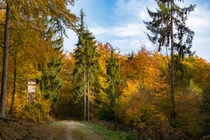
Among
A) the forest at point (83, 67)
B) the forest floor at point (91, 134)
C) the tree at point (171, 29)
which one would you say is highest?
the tree at point (171, 29)

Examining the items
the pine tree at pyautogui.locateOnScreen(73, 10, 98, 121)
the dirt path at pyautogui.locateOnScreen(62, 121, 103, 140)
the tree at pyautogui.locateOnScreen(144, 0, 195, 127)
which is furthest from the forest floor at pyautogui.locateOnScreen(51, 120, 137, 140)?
the pine tree at pyautogui.locateOnScreen(73, 10, 98, 121)

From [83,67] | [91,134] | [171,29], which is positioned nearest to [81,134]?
[91,134]

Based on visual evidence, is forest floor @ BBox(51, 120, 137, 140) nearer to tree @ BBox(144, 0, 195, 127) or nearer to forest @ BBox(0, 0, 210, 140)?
A: forest @ BBox(0, 0, 210, 140)

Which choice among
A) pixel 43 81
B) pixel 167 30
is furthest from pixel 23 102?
pixel 167 30

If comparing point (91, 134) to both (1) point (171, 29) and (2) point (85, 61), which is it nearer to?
(1) point (171, 29)

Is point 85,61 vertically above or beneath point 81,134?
above

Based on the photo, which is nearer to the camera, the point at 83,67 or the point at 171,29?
the point at 171,29

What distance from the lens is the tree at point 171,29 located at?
12659mm

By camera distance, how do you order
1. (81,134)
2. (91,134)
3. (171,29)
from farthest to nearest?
(171,29), (91,134), (81,134)

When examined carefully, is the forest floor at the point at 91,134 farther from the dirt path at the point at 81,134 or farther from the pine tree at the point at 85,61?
the pine tree at the point at 85,61

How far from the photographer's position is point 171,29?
1297 cm

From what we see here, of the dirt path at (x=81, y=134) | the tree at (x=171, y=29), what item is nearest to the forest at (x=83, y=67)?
the tree at (x=171, y=29)

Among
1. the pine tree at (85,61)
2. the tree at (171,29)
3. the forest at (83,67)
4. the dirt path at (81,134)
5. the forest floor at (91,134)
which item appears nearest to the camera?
the forest at (83,67)

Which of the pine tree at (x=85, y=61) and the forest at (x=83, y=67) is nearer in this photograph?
the forest at (x=83, y=67)
